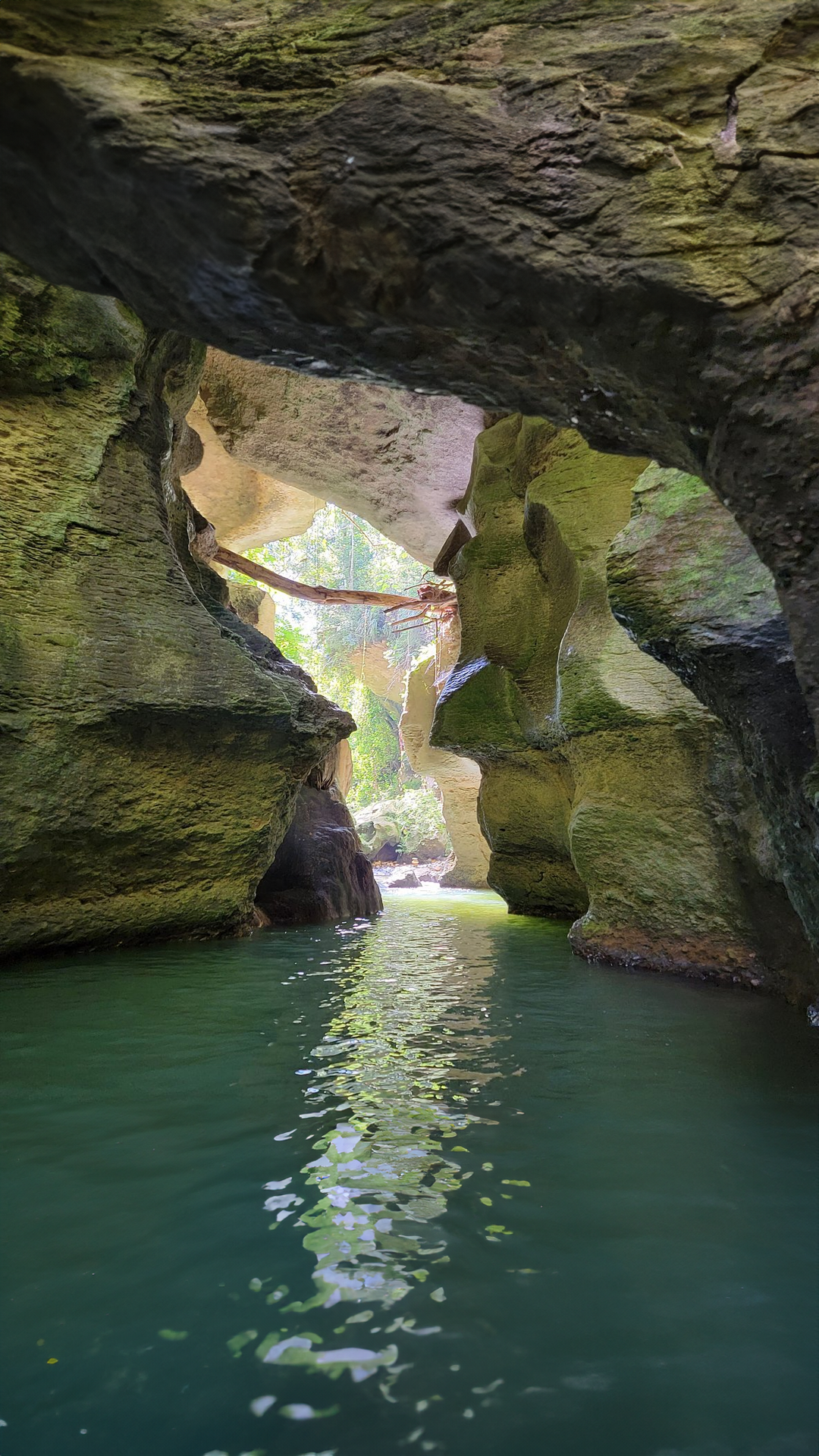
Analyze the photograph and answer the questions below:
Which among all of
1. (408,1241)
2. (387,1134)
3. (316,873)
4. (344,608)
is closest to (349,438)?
(316,873)

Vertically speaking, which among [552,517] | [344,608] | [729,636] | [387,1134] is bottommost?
[387,1134]

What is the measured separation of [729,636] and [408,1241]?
9.04 feet

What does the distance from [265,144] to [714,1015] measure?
4.30m

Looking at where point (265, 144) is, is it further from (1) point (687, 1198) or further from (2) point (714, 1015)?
(2) point (714, 1015)

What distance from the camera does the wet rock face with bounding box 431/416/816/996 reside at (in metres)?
5.21

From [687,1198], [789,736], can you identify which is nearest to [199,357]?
[789,736]

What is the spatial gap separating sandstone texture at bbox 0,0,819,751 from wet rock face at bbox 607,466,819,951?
79 cm

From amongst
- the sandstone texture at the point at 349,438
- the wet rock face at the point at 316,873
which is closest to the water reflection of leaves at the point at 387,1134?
the wet rock face at the point at 316,873

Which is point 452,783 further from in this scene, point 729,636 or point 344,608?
point 729,636

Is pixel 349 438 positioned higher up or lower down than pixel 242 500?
lower down

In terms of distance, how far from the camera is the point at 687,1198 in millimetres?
2043

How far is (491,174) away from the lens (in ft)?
8.02

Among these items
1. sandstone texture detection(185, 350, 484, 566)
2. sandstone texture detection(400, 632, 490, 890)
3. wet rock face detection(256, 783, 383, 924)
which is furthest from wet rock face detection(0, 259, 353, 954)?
sandstone texture detection(400, 632, 490, 890)

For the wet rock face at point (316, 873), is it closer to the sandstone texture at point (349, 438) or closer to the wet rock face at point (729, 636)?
the sandstone texture at point (349, 438)
